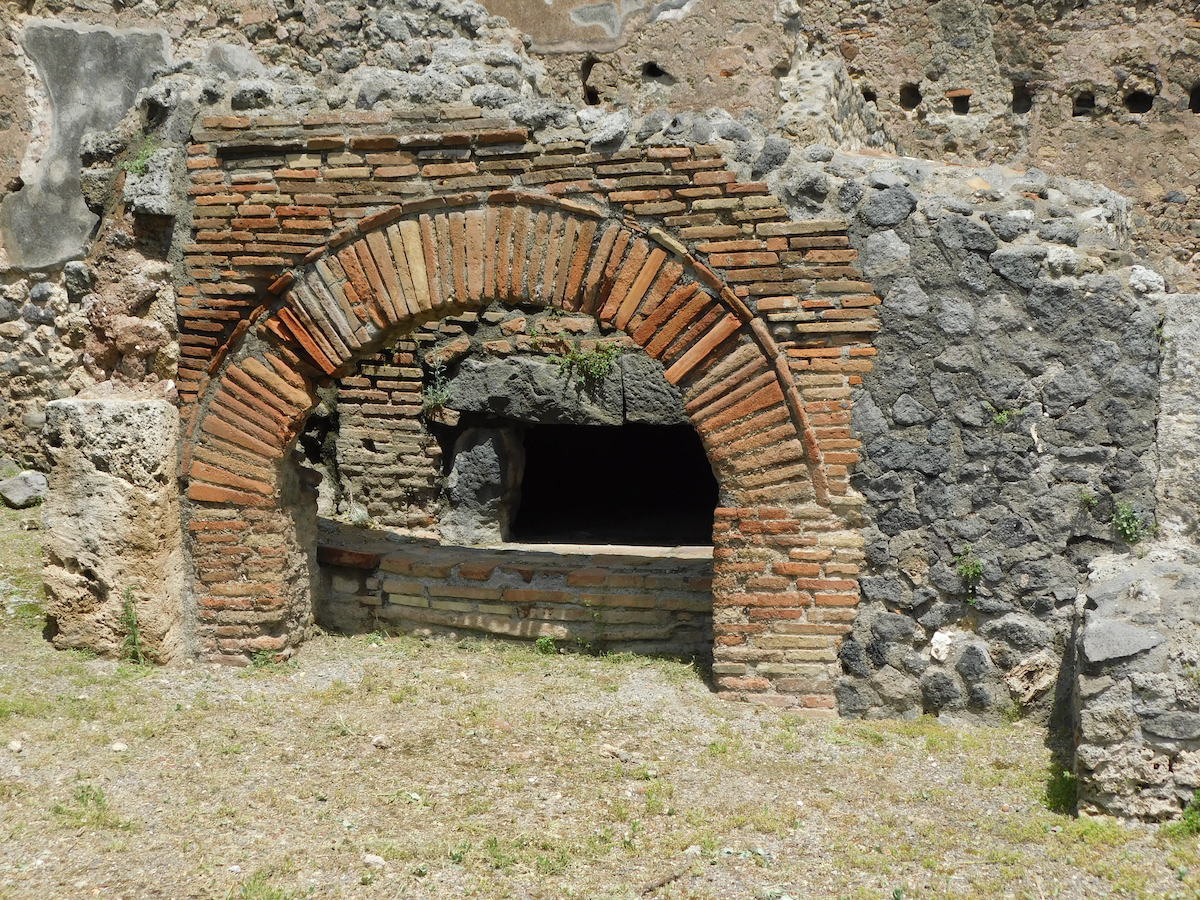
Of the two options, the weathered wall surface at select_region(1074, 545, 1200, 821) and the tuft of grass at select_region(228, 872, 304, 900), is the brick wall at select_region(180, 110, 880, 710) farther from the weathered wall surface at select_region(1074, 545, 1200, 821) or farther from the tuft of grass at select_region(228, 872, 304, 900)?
the tuft of grass at select_region(228, 872, 304, 900)

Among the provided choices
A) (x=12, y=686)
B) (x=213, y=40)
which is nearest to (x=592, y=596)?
(x=12, y=686)

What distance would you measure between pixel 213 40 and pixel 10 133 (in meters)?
2.06

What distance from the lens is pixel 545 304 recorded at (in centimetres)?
496

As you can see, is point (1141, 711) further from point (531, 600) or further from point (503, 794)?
point (531, 600)

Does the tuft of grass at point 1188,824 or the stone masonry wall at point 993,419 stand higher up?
the stone masonry wall at point 993,419

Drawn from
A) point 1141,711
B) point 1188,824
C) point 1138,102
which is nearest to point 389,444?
point 1141,711

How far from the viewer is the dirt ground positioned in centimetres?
346

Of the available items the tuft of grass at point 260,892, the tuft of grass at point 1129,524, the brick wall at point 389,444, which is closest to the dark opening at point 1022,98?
the brick wall at point 389,444

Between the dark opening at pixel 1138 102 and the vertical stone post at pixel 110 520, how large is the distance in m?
8.25

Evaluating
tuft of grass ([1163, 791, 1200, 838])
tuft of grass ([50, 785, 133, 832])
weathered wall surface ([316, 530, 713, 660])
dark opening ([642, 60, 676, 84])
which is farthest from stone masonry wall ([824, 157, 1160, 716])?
dark opening ([642, 60, 676, 84])

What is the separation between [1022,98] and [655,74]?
3465 mm

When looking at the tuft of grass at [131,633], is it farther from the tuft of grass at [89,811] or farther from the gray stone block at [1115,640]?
the gray stone block at [1115,640]

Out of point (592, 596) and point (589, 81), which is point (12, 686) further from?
point (589, 81)

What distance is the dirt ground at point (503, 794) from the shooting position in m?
3.46
